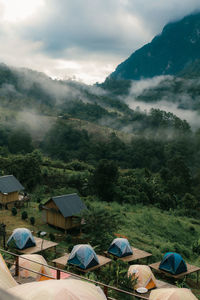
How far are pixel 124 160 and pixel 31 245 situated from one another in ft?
212

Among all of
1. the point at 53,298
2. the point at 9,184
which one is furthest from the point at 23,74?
the point at 53,298

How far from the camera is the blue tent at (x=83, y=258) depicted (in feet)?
65.2

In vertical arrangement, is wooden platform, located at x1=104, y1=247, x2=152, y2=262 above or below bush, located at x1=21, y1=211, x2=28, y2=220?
below

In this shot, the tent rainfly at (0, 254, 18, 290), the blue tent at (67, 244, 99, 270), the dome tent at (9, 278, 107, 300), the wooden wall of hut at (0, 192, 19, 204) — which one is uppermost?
the dome tent at (9, 278, 107, 300)

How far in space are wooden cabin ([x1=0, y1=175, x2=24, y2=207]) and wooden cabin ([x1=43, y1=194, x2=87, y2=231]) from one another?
6402mm

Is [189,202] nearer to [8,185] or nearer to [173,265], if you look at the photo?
[8,185]

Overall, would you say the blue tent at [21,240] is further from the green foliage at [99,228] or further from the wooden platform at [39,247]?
the green foliage at [99,228]

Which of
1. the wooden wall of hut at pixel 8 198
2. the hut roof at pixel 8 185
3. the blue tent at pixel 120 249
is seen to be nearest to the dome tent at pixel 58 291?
the blue tent at pixel 120 249

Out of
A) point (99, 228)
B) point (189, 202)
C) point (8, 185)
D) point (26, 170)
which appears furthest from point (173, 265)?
→ point (189, 202)

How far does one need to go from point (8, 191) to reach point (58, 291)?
92.8 ft

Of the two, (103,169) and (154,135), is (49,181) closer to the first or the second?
(103,169)

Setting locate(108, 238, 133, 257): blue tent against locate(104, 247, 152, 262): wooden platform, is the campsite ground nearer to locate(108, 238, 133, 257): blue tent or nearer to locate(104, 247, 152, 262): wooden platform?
locate(104, 247, 152, 262): wooden platform

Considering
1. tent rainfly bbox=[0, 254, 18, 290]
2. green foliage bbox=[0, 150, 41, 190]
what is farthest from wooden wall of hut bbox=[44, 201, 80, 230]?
tent rainfly bbox=[0, 254, 18, 290]

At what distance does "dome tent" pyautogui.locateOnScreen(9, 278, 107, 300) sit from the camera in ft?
20.6
